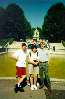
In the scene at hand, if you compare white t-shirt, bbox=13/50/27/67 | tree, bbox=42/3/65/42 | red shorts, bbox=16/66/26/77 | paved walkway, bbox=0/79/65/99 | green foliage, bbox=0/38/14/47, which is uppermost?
tree, bbox=42/3/65/42

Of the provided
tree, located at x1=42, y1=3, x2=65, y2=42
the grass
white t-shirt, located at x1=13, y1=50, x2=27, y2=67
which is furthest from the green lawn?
tree, located at x1=42, y1=3, x2=65, y2=42

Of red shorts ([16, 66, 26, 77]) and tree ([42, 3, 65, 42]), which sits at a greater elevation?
tree ([42, 3, 65, 42])

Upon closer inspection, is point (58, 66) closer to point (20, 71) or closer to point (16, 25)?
point (20, 71)

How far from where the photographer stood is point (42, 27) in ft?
33.1

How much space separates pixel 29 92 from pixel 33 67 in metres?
0.81

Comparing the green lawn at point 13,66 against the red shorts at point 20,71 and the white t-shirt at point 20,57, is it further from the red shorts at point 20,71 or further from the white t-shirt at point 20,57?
the red shorts at point 20,71

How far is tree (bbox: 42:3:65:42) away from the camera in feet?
33.0

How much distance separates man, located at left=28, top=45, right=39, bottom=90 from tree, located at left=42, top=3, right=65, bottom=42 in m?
0.67

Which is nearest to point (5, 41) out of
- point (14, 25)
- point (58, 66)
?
point (14, 25)

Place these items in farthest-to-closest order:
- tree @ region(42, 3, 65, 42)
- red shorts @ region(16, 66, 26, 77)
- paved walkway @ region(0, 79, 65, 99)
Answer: tree @ region(42, 3, 65, 42), red shorts @ region(16, 66, 26, 77), paved walkway @ region(0, 79, 65, 99)

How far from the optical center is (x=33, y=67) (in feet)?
33.0

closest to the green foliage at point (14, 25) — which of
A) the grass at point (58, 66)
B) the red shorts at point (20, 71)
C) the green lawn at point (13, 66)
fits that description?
the green lawn at point (13, 66)

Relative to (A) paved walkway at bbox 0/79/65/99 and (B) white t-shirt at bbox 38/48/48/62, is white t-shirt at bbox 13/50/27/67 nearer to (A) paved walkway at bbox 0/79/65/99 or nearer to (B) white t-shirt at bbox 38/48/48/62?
(B) white t-shirt at bbox 38/48/48/62

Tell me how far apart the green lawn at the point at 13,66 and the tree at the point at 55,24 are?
24.2 inches
